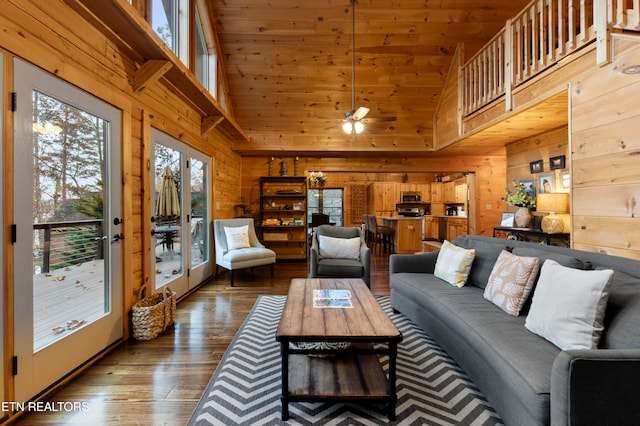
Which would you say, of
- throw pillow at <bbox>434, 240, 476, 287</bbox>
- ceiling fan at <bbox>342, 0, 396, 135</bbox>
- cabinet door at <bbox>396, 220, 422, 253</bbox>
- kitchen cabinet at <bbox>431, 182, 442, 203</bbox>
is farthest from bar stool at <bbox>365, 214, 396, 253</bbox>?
throw pillow at <bbox>434, 240, 476, 287</bbox>

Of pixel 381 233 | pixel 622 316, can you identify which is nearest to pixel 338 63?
pixel 381 233

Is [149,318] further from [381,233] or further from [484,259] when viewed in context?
[381,233]

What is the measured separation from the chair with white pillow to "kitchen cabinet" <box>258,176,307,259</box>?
129 centimetres

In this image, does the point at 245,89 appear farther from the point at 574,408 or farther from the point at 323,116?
the point at 574,408

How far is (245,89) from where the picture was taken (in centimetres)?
511

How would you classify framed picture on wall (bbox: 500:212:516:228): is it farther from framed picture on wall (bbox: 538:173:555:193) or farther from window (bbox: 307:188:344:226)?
window (bbox: 307:188:344:226)

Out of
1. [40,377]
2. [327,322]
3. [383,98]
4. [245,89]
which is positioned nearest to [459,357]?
[327,322]

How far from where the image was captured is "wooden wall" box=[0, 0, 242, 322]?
1.59m

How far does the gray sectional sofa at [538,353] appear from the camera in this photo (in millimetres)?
1070

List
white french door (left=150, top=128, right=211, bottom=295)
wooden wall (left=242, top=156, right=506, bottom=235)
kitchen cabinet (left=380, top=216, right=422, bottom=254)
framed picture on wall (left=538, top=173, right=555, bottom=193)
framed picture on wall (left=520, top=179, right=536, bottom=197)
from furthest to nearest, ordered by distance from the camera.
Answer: kitchen cabinet (left=380, top=216, right=422, bottom=254) < wooden wall (left=242, top=156, right=506, bottom=235) < framed picture on wall (left=520, top=179, right=536, bottom=197) < framed picture on wall (left=538, top=173, right=555, bottom=193) < white french door (left=150, top=128, right=211, bottom=295)

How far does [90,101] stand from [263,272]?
3511 mm

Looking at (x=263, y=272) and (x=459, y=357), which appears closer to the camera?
(x=459, y=357)

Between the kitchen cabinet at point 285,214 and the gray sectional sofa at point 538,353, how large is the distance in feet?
12.7

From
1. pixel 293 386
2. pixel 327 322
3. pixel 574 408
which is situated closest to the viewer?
pixel 574 408
